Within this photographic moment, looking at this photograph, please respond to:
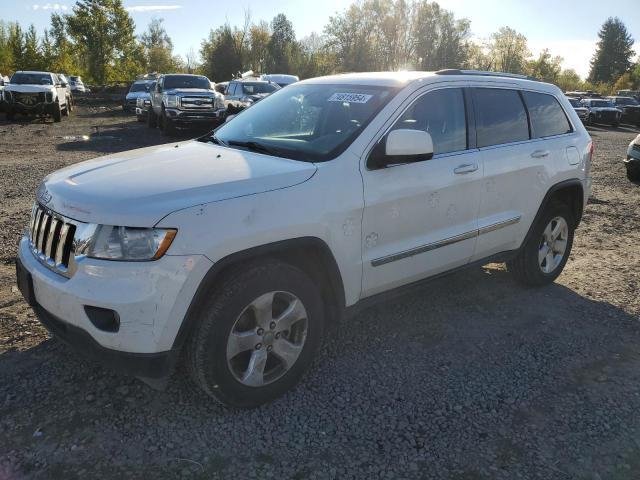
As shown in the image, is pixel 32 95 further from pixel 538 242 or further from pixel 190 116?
pixel 538 242

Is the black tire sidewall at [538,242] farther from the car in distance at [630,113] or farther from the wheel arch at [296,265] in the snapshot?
the car in distance at [630,113]

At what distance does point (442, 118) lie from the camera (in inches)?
147

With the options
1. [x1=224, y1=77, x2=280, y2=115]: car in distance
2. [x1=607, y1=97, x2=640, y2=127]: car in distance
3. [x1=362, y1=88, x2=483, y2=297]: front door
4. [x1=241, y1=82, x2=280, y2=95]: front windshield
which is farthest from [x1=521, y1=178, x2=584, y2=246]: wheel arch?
[x1=607, y1=97, x2=640, y2=127]: car in distance

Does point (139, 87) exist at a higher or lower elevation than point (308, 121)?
higher

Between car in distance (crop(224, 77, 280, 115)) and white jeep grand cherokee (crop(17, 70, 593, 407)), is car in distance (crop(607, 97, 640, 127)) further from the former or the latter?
white jeep grand cherokee (crop(17, 70, 593, 407))

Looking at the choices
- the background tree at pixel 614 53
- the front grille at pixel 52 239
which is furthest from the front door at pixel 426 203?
the background tree at pixel 614 53

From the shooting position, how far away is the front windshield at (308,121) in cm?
330

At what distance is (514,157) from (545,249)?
1099 millimetres

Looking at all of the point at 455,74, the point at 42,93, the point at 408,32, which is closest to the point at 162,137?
the point at 42,93

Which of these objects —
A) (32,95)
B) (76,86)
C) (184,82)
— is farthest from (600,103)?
(76,86)

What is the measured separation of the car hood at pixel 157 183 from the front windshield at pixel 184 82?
14.5 metres

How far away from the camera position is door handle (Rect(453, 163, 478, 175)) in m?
3.66

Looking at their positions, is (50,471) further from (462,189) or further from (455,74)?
(455,74)

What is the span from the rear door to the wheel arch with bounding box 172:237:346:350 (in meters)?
1.37
